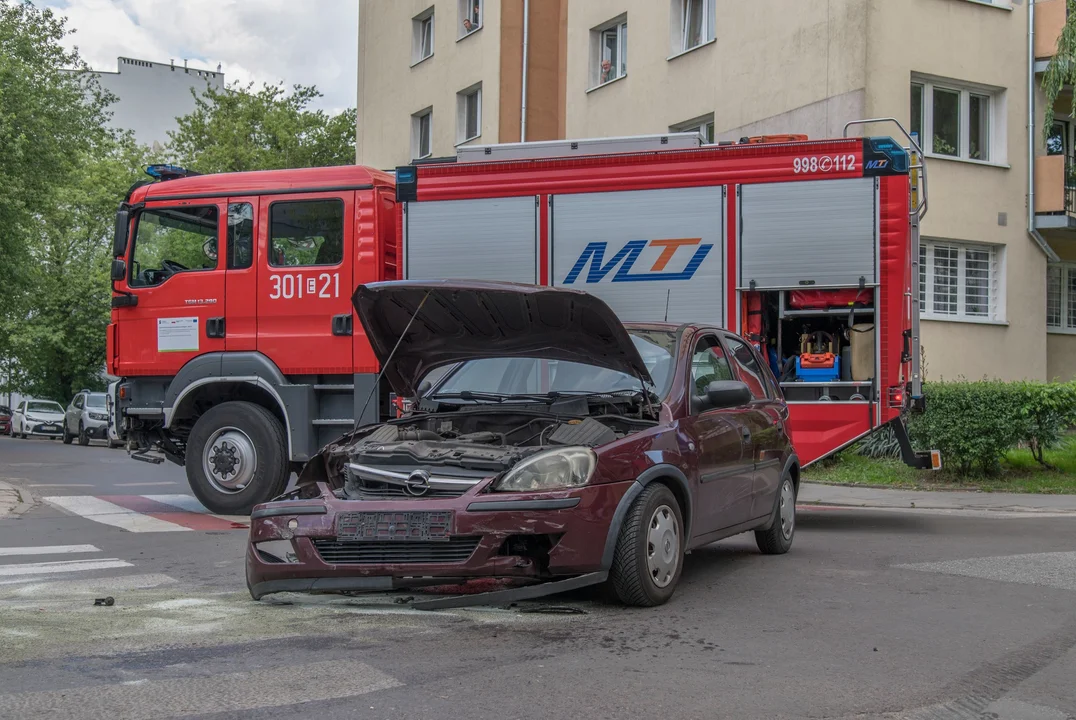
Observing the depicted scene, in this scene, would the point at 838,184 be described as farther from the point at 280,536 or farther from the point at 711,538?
the point at 280,536

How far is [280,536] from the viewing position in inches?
229

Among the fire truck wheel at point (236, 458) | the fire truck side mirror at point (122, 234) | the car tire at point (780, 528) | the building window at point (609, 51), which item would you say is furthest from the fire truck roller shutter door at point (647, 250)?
the building window at point (609, 51)

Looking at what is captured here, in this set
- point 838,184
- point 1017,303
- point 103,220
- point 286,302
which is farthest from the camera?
point 103,220

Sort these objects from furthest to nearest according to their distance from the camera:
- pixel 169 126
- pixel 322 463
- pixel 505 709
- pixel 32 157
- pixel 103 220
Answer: pixel 169 126 < pixel 103 220 < pixel 32 157 < pixel 322 463 < pixel 505 709

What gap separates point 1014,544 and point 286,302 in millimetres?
6810

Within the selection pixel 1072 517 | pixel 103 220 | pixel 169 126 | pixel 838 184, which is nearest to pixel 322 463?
pixel 838 184

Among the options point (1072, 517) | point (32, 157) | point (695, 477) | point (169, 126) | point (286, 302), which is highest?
point (169, 126)

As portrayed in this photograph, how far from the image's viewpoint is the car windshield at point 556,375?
6.77 m

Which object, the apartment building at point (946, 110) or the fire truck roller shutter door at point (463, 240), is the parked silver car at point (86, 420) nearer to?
the apartment building at point (946, 110)

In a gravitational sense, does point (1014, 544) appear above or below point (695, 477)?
below

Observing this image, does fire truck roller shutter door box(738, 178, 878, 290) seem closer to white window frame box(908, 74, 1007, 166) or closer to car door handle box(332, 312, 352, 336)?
car door handle box(332, 312, 352, 336)

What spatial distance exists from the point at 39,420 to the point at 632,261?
34.0 meters

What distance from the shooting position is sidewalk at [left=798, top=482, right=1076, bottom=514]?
1270 cm

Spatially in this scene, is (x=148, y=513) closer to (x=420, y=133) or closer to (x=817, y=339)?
(x=817, y=339)
